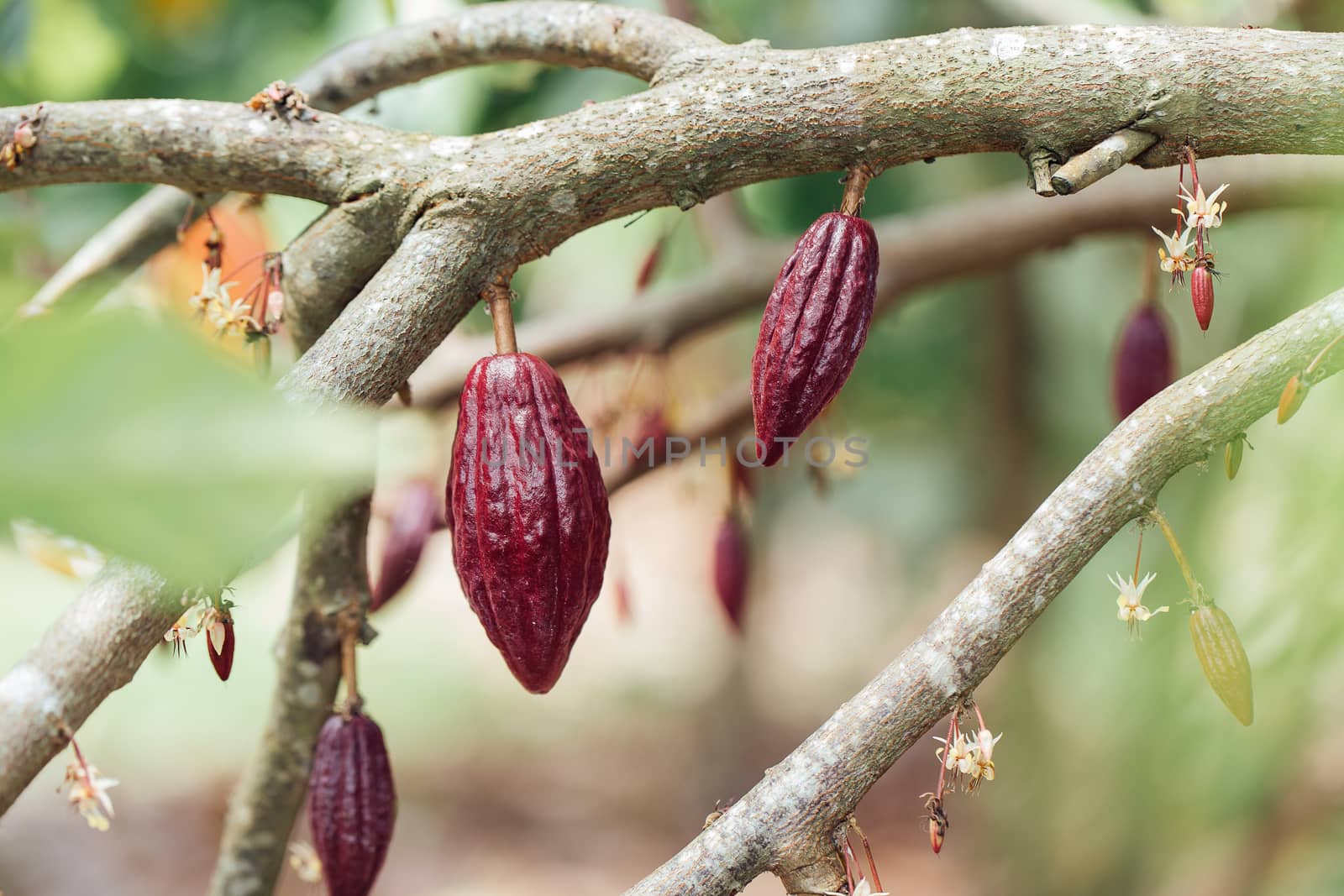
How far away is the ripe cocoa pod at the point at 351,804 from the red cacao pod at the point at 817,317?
0.47 meters

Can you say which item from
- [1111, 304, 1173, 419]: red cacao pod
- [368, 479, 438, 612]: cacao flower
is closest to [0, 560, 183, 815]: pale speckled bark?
[368, 479, 438, 612]: cacao flower

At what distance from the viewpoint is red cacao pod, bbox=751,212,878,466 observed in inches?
29.1

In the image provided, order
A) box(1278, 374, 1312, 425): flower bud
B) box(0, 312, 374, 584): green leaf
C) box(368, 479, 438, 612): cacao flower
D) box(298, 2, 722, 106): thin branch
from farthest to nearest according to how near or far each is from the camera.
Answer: box(368, 479, 438, 612): cacao flower → box(298, 2, 722, 106): thin branch → box(1278, 374, 1312, 425): flower bud → box(0, 312, 374, 584): green leaf

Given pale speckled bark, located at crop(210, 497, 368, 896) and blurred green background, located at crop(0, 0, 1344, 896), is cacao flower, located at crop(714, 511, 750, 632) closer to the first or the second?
blurred green background, located at crop(0, 0, 1344, 896)

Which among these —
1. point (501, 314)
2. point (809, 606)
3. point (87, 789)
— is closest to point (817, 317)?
point (501, 314)

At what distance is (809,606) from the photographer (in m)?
3.63

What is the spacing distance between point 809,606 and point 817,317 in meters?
2.97

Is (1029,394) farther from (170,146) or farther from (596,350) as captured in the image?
(170,146)

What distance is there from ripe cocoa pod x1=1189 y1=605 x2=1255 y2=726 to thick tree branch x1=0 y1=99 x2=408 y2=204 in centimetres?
63

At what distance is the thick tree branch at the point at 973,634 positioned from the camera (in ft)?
2.20

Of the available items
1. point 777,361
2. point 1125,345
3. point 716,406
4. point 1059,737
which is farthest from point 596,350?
point 1059,737

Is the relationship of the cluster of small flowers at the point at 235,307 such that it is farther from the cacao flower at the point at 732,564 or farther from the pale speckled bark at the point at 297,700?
the cacao flower at the point at 732,564

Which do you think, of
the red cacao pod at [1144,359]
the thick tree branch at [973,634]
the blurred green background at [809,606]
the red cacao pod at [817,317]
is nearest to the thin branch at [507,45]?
the blurred green background at [809,606]

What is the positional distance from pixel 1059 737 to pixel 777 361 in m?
1.62
